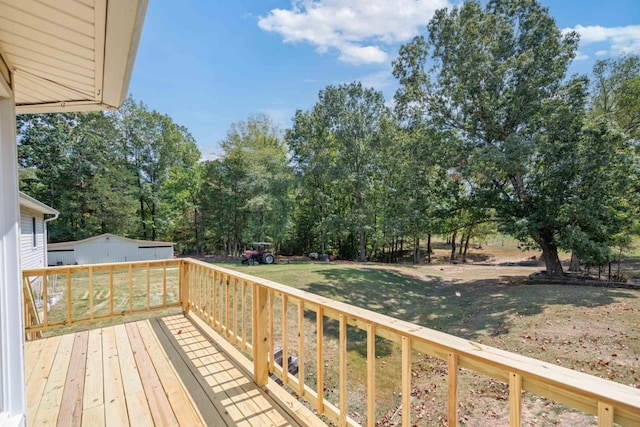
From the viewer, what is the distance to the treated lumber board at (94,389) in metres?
2.12

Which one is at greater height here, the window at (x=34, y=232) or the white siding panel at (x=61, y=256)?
the window at (x=34, y=232)

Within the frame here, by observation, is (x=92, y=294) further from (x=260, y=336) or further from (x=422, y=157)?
(x=422, y=157)

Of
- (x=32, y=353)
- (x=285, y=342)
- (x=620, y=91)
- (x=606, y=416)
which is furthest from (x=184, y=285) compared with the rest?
(x=620, y=91)

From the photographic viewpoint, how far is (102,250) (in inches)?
587

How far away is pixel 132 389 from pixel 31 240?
10.0 m

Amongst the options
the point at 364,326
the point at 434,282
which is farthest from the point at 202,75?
Result: the point at 434,282

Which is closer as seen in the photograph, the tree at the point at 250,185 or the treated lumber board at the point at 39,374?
the treated lumber board at the point at 39,374

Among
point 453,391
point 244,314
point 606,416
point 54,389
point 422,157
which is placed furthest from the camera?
point 422,157

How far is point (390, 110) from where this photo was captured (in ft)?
59.8

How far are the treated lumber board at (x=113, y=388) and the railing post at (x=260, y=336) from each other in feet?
3.08

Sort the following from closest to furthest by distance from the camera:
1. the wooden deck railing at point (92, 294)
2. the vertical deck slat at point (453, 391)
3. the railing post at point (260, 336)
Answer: the vertical deck slat at point (453, 391) → the railing post at point (260, 336) → the wooden deck railing at point (92, 294)

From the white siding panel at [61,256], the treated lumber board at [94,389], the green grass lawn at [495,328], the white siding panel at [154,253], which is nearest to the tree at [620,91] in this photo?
the green grass lawn at [495,328]

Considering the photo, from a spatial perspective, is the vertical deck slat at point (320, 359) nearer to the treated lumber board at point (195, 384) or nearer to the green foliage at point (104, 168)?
the treated lumber board at point (195, 384)

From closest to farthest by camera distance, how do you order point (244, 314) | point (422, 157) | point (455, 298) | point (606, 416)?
point (606, 416) → point (244, 314) → point (455, 298) → point (422, 157)
